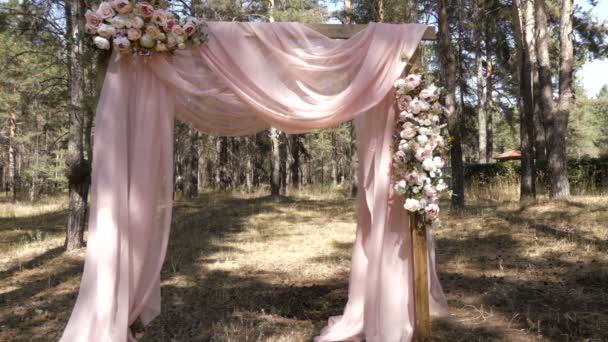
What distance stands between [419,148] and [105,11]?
2933 millimetres

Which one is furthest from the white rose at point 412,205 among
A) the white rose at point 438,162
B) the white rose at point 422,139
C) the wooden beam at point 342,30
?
the wooden beam at point 342,30

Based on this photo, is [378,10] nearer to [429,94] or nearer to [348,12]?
[348,12]

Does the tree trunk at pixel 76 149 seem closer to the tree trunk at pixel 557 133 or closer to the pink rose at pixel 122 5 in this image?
the pink rose at pixel 122 5

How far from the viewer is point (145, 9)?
3.69 metres

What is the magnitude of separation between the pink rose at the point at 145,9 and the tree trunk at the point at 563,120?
9009mm

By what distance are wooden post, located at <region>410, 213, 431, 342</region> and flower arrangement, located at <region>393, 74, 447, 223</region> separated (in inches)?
5.4

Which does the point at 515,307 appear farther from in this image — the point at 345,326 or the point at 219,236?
the point at 219,236

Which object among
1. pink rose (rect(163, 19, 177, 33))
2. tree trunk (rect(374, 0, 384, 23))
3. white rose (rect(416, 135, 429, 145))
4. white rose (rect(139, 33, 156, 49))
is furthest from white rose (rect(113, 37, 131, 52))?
tree trunk (rect(374, 0, 384, 23))

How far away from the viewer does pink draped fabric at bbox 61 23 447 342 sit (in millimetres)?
3684

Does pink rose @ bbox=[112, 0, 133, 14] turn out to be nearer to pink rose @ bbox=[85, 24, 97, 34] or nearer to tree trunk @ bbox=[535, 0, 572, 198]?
pink rose @ bbox=[85, 24, 97, 34]

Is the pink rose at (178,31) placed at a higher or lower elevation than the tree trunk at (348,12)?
lower

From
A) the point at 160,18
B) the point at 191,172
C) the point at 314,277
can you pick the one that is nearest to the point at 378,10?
the point at 191,172

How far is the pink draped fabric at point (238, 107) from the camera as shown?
3684 millimetres

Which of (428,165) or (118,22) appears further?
(428,165)
